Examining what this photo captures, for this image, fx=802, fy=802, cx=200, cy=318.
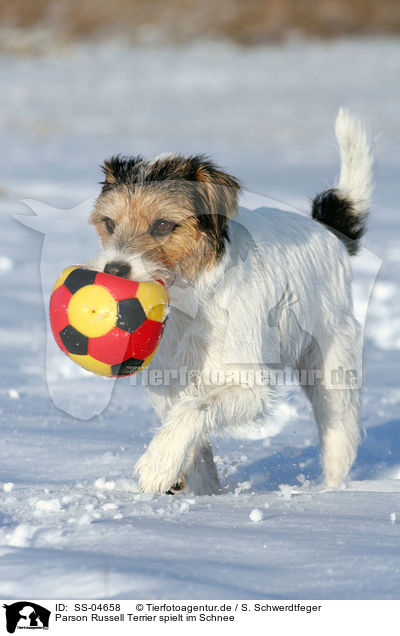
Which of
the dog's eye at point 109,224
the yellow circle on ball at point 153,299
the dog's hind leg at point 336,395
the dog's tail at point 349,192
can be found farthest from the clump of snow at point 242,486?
the dog's eye at point 109,224

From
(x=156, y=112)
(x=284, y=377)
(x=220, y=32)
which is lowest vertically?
(x=284, y=377)

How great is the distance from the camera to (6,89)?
66.4ft

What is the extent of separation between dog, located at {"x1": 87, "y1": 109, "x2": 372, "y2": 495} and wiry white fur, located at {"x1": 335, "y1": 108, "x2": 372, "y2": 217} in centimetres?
57

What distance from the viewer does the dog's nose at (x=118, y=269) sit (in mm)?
3074

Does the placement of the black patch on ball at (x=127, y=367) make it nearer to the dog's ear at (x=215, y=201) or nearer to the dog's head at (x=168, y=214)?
the dog's head at (x=168, y=214)

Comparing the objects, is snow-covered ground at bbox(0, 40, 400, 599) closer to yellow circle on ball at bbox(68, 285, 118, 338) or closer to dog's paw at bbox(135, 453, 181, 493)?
dog's paw at bbox(135, 453, 181, 493)

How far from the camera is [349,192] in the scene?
4.54m

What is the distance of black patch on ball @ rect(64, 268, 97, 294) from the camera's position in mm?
3039
